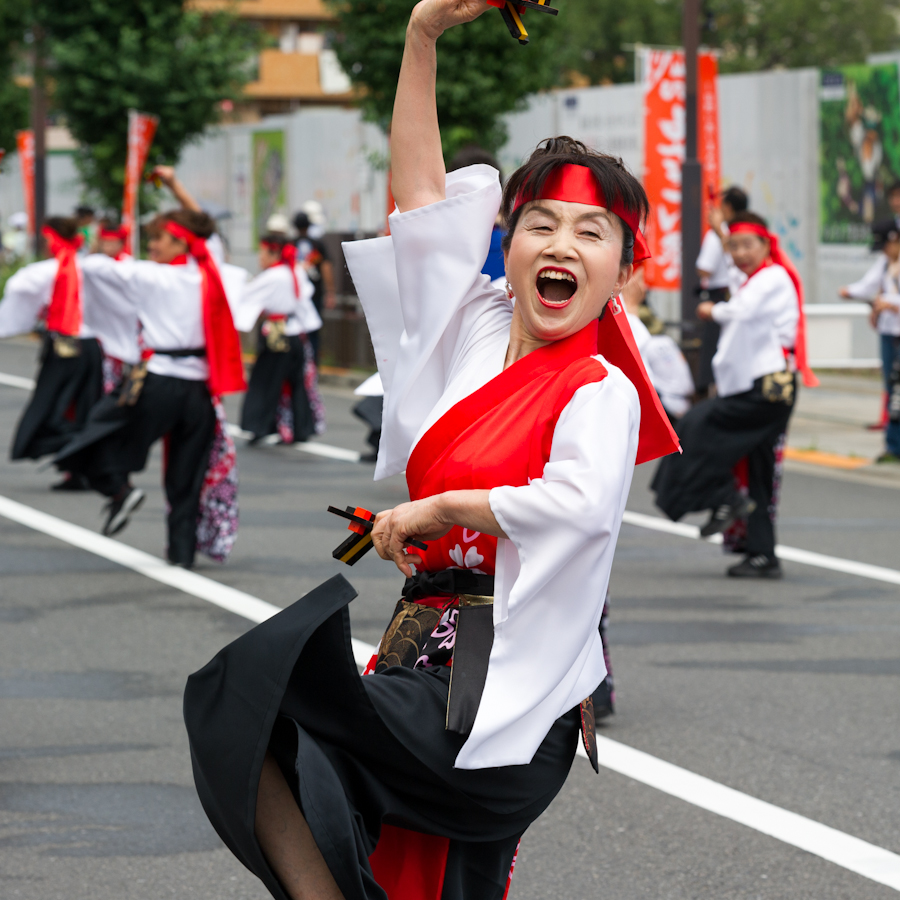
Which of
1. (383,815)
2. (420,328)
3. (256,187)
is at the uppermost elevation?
(256,187)

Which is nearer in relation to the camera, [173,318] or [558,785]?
[558,785]

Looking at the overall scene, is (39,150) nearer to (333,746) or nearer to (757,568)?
(757,568)

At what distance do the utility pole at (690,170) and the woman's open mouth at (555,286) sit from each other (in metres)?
11.9

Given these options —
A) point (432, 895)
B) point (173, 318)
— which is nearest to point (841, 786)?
point (432, 895)

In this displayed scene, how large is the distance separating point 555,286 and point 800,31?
45.6 m

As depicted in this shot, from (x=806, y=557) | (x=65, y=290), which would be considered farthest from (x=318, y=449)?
(x=806, y=557)

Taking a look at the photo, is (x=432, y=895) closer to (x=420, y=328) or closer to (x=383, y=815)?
(x=383, y=815)

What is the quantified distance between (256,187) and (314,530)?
21661mm

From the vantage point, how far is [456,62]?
61.8 ft

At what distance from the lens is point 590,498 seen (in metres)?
2.56

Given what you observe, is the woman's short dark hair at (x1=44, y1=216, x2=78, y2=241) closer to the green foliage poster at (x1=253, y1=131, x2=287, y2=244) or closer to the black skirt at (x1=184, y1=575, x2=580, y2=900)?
the black skirt at (x1=184, y1=575, x2=580, y2=900)

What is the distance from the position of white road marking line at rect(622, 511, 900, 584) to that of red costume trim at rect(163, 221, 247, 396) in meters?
2.13

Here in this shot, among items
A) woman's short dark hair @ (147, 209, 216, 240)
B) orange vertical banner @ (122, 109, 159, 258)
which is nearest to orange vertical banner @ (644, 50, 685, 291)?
orange vertical banner @ (122, 109, 159, 258)

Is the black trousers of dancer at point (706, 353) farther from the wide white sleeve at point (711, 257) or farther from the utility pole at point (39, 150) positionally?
the utility pole at point (39, 150)
